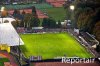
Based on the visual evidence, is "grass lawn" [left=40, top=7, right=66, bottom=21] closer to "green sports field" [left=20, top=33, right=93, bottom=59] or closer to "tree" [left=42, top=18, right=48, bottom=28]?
"tree" [left=42, top=18, right=48, bottom=28]

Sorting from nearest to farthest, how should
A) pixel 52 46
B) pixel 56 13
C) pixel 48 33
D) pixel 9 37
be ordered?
pixel 9 37
pixel 52 46
pixel 48 33
pixel 56 13

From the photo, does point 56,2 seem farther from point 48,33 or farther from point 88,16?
point 48,33

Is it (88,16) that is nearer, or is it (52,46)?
(52,46)

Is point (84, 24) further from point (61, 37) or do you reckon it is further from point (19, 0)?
point (19, 0)

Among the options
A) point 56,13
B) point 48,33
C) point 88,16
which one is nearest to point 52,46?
point 48,33

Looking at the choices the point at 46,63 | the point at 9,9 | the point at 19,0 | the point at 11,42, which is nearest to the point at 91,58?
the point at 46,63
